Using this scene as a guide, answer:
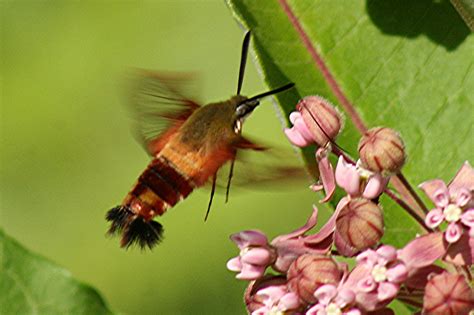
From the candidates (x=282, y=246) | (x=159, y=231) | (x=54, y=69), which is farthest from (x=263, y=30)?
(x=54, y=69)

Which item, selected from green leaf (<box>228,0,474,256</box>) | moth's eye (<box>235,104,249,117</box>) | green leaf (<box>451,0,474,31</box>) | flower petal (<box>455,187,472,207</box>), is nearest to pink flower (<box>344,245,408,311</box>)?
flower petal (<box>455,187,472,207</box>)

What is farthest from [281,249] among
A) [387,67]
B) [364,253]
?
[387,67]

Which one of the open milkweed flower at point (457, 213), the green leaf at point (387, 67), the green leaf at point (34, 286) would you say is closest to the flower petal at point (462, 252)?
the open milkweed flower at point (457, 213)

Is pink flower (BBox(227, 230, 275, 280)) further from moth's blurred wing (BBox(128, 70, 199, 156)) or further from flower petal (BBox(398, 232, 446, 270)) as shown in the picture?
moth's blurred wing (BBox(128, 70, 199, 156))

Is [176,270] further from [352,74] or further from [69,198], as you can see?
[352,74]

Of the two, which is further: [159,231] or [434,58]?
[159,231]

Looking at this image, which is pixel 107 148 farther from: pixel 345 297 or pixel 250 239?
pixel 345 297

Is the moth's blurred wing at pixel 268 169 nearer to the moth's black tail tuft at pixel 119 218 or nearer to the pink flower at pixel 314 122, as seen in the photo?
the pink flower at pixel 314 122
